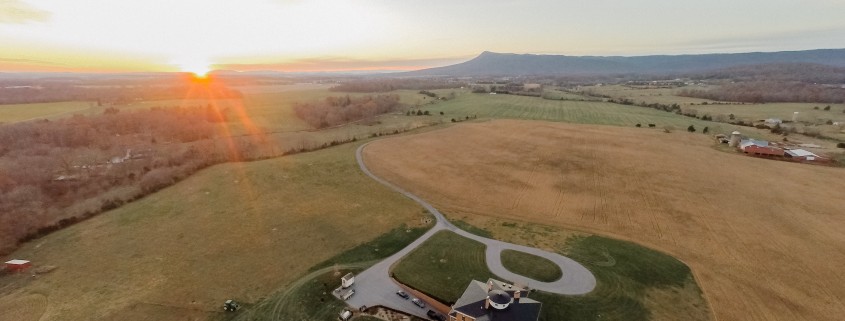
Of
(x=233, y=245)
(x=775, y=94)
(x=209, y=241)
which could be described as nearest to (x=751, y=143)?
(x=233, y=245)

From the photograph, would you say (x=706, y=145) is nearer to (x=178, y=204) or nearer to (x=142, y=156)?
(x=178, y=204)

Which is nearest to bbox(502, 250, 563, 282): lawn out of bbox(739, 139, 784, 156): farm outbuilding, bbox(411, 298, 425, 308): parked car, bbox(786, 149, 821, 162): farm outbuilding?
bbox(411, 298, 425, 308): parked car

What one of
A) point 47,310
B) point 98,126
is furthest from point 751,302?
point 98,126

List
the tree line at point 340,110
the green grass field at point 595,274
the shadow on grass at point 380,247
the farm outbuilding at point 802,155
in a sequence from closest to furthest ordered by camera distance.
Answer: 1. the green grass field at point 595,274
2. the shadow on grass at point 380,247
3. the farm outbuilding at point 802,155
4. the tree line at point 340,110

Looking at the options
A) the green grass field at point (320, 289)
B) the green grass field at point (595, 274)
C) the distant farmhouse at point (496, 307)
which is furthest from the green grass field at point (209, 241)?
the distant farmhouse at point (496, 307)

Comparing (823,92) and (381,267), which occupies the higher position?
(823,92)

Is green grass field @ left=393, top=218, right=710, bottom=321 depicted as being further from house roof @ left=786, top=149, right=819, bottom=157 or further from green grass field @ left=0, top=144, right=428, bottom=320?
house roof @ left=786, top=149, right=819, bottom=157

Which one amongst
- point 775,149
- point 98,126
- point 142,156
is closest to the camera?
point 775,149

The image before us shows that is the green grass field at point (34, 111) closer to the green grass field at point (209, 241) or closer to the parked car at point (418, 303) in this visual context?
the green grass field at point (209, 241)
